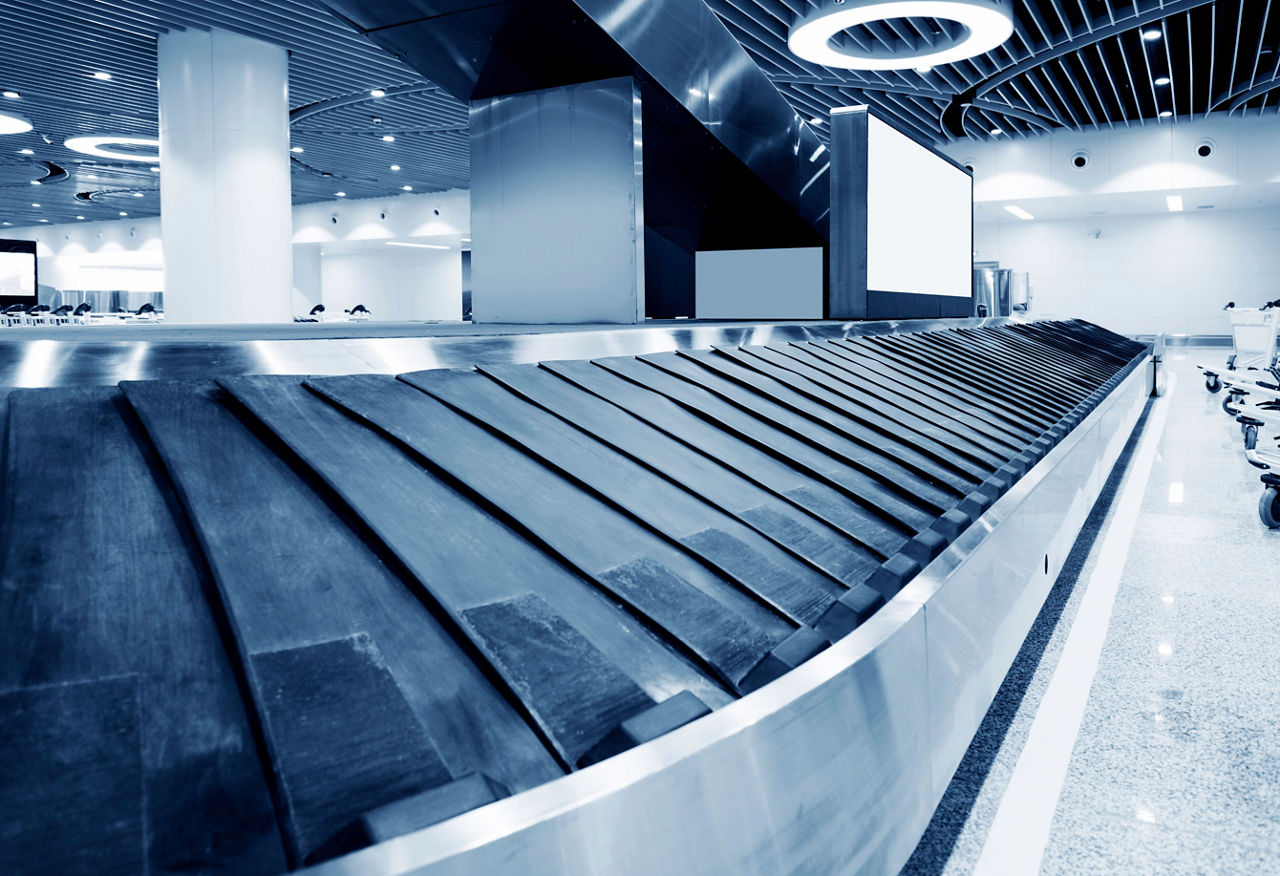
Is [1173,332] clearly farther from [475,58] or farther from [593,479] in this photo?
[593,479]

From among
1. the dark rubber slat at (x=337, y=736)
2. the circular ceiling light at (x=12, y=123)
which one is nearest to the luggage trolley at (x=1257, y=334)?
the dark rubber slat at (x=337, y=736)

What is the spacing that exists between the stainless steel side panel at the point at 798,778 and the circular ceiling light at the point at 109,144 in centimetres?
1470

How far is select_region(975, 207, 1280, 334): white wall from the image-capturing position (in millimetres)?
18484

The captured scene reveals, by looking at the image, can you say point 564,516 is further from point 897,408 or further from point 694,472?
point 897,408

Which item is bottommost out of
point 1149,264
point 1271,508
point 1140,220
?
point 1271,508

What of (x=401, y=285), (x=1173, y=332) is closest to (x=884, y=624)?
(x=1173, y=332)

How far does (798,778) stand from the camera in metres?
0.95

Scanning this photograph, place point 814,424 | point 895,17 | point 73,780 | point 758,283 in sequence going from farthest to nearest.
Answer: point 895,17
point 758,283
point 814,424
point 73,780

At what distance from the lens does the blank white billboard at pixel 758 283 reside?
8062mm

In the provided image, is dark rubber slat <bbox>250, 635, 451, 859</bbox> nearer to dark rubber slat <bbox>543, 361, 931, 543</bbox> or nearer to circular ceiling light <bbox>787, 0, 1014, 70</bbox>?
dark rubber slat <bbox>543, 361, 931, 543</bbox>

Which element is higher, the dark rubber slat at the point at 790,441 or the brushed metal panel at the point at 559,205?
the brushed metal panel at the point at 559,205

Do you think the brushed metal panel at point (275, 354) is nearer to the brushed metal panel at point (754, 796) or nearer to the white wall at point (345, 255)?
the brushed metal panel at point (754, 796)

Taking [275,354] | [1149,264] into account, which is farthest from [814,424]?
[1149,264]

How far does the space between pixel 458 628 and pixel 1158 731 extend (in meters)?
1.68
